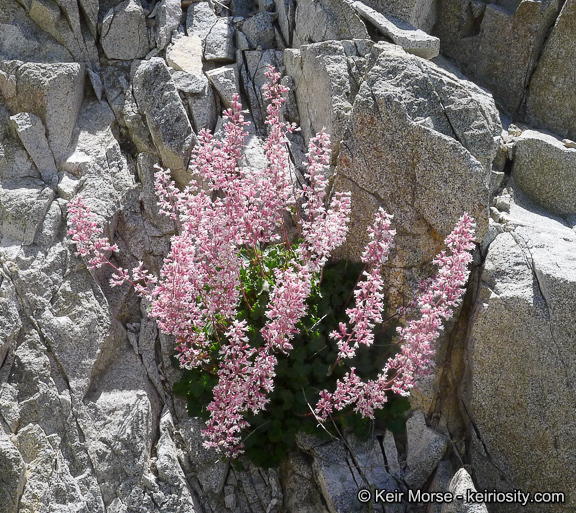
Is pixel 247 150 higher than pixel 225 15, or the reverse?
pixel 225 15

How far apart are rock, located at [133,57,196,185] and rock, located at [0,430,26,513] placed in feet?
10.6

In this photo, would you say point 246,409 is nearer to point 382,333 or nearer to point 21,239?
point 382,333

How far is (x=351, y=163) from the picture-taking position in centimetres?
630

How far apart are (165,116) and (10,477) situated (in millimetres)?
3871

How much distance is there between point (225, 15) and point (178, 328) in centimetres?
462

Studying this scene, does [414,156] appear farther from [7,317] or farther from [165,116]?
[7,317]

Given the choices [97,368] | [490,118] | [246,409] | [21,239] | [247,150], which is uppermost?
[490,118]

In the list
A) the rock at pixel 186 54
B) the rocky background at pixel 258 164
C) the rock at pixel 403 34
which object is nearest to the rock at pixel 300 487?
the rocky background at pixel 258 164

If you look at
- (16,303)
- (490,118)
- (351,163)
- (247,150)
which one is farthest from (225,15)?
(16,303)

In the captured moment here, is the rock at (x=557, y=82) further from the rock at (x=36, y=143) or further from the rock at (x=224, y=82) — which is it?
the rock at (x=36, y=143)

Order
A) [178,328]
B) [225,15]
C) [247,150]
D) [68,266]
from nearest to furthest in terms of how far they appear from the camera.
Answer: [178,328] → [68,266] → [247,150] → [225,15]

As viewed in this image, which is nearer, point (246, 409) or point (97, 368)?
point (246, 409)

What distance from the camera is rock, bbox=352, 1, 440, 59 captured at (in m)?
6.91

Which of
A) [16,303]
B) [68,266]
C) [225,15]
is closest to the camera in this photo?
[16,303]
